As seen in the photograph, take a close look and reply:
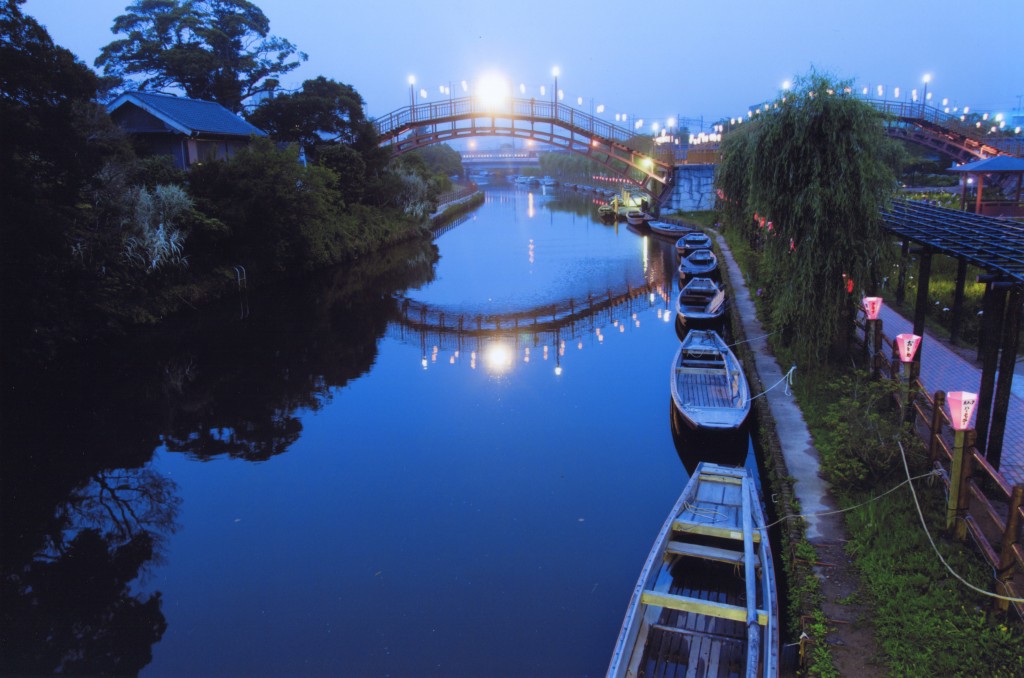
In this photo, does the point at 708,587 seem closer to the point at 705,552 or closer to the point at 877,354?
the point at 705,552

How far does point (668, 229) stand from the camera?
144 feet

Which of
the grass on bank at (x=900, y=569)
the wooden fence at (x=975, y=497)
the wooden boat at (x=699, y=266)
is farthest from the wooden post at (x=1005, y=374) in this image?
the wooden boat at (x=699, y=266)

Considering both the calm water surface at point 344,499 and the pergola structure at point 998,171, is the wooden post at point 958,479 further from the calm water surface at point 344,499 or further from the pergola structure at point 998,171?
→ the pergola structure at point 998,171

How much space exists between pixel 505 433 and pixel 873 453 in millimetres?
6949

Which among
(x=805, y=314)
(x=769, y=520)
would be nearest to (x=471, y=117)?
(x=805, y=314)

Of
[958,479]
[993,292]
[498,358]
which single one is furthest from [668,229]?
[958,479]

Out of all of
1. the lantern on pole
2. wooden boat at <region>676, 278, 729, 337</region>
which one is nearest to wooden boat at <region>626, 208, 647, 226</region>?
wooden boat at <region>676, 278, 729, 337</region>

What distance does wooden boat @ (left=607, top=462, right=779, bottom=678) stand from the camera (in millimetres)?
6668

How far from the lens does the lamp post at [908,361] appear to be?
34.0 ft

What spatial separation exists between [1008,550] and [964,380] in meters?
7.22

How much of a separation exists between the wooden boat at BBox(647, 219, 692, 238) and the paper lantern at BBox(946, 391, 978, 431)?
118 feet

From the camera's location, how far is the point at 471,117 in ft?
159

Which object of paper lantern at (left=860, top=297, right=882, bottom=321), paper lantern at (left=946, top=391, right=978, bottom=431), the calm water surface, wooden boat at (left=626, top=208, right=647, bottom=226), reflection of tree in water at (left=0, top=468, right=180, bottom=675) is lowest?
reflection of tree in water at (left=0, top=468, right=180, bottom=675)

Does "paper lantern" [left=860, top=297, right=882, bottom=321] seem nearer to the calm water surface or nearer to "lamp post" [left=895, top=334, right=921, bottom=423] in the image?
"lamp post" [left=895, top=334, right=921, bottom=423]
